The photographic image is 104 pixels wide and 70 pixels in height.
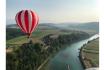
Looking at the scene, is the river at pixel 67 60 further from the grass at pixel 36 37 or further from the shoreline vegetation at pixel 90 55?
the grass at pixel 36 37

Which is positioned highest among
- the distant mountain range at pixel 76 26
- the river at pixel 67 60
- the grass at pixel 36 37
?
the distant mountain range at pixel 76 26

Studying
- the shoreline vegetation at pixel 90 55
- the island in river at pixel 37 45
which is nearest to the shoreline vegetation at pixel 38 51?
the island in river at pixel 37 45

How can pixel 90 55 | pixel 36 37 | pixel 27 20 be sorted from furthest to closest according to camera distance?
pixel 90 55 < pixel 36 37 < pixel 27 20

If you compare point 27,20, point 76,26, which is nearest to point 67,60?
point 76,26

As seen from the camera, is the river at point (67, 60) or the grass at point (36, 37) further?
the river at point (67, 60)

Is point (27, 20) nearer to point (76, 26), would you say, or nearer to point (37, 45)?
point (37, 45)
